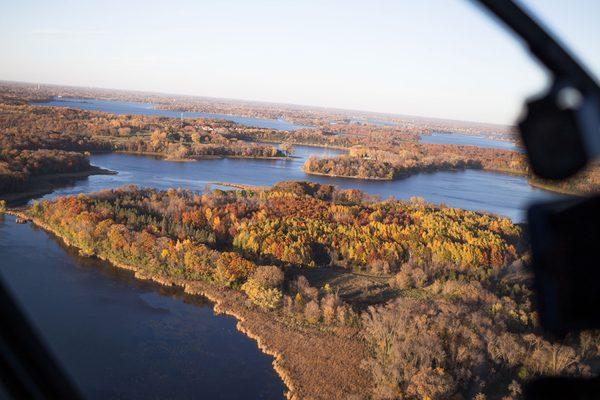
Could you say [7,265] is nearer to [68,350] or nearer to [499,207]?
[68,350]

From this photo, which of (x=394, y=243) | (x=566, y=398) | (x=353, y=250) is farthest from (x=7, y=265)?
(x=566, y=398)

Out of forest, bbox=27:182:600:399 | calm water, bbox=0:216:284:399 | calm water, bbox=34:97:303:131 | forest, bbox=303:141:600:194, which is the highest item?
calm water, bbox=34:97:303:131

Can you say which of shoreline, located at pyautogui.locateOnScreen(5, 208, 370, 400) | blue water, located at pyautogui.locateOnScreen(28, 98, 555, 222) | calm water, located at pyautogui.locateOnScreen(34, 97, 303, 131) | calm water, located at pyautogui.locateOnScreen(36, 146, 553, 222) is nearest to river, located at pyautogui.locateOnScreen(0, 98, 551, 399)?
shoreline, located at pyautogui.locateOnScreen(5, 208, 370, 400)

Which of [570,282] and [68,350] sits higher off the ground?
[570,282]

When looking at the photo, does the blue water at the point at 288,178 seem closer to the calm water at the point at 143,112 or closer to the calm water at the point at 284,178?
the calm water at the point at 284,178

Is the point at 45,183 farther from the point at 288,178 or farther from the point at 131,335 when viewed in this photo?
the point at 131,335

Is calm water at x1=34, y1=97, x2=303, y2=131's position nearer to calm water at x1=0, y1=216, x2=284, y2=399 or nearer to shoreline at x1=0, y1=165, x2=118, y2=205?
shoreline at x1=0, y1=165, x2=118, y2=205

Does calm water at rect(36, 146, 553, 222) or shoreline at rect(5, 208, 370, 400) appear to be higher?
calm water at rect(36, 146, 553, 222)
